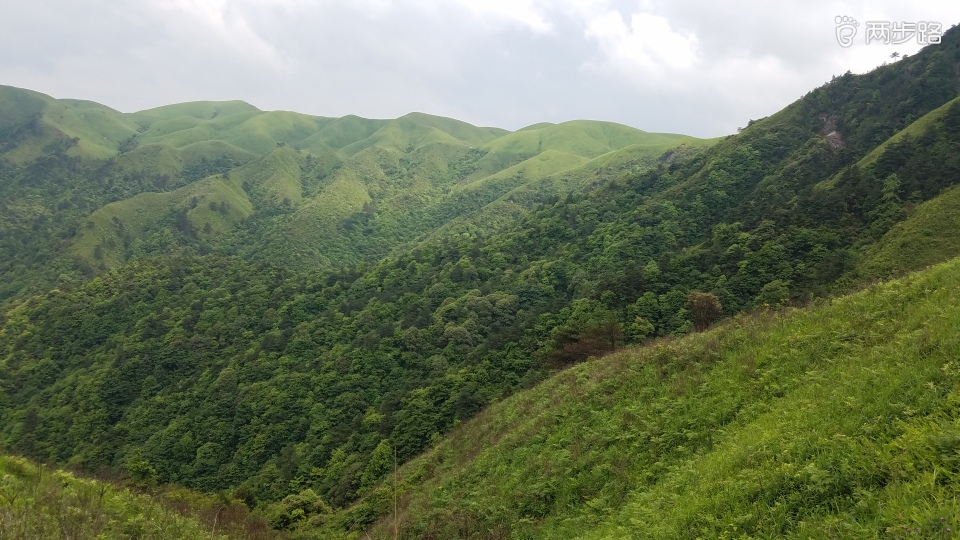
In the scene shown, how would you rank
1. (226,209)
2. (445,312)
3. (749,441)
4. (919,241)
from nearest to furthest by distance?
(749,441) → (919,241) → (445,312) → (226,209)

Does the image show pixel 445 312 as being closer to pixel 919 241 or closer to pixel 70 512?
pixel 919 241

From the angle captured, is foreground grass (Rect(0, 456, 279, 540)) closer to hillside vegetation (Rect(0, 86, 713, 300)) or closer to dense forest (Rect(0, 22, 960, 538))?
dense forest (Rect(0, 22, 960, 538))

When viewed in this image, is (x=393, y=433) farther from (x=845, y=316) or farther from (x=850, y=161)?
(x=850, y=161)

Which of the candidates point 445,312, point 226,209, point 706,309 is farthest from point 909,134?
point 226,209

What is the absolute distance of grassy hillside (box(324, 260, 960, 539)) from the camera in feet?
20.6

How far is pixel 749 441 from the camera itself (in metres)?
9.20

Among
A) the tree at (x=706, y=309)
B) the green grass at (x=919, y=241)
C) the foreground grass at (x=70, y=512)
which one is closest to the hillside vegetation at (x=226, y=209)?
the tree at (x=706, y=309)

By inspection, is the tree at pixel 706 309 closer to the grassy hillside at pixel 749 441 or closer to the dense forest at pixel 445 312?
the dense forest at pixel 445 312

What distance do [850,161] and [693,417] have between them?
52.4 meters

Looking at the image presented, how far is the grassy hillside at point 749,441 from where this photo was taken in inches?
247

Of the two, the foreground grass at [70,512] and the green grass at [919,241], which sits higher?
the green grass at [919,241]

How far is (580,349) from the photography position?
3177 centimetres

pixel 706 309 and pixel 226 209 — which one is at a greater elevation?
pixel 226 209

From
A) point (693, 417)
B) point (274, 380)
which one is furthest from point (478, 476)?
point (274, 380)
